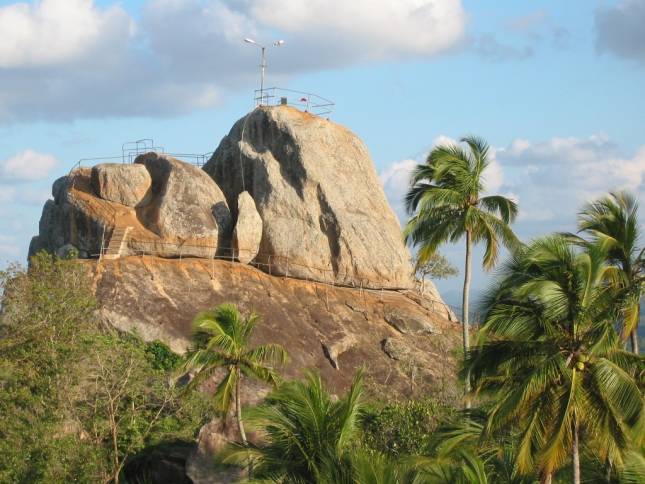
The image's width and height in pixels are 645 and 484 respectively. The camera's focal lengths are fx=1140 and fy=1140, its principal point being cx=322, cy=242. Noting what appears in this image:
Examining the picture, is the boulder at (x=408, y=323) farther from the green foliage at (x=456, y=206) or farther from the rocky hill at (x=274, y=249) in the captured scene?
the green foliage at (x=456, y=206)

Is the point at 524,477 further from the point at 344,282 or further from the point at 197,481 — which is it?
the point at 344,282

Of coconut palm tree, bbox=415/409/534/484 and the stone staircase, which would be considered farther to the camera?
the stone staircase


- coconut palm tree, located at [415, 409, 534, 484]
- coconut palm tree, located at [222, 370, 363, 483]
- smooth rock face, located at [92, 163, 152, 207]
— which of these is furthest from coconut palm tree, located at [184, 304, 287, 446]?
smooth rock face, located at [92, 163, 152, 207]

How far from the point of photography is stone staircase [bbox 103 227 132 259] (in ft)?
163

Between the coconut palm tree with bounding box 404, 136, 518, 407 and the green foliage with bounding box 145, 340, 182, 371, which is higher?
the coconut palm tree with bounding box 404, 136, 518, 407

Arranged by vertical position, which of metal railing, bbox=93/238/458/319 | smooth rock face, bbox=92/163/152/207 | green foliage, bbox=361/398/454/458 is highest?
smooth rock face, bbox=92/163/152/207

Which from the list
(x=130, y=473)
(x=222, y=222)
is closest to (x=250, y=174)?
(x=222, y=222)

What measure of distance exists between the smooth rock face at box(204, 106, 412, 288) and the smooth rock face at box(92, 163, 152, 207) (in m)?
4.84

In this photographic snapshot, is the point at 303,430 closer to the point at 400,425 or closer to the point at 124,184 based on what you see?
the point at 400,425

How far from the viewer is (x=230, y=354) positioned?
32.8 meters

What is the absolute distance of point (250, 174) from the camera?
55.4 metres

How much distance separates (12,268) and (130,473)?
308 inches

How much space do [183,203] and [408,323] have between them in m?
11.6

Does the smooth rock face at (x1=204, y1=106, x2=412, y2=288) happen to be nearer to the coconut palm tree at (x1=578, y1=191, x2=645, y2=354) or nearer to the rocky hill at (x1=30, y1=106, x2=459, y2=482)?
the rocky hill at (x1=30, y1=106, x2=459, y2=482)
